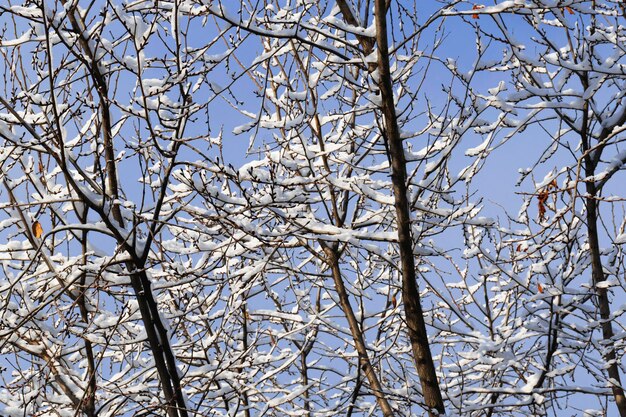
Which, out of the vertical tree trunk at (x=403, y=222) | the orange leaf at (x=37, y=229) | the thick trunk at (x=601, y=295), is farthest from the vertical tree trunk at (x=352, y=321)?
the orange leaf at (x=37, y=229)

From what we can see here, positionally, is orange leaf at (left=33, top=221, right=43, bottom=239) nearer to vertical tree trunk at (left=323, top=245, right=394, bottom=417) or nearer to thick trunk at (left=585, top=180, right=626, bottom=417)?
vertical tree trunk at (left=323, top=245, right=394, bottom=417)

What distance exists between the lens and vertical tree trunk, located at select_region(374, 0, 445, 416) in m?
4.98

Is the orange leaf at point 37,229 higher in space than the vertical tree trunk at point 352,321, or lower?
higher

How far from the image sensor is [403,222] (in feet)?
16.8

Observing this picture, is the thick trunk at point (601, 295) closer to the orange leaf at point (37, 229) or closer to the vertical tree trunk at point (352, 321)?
the vertical tree trunk at point (352, 321)

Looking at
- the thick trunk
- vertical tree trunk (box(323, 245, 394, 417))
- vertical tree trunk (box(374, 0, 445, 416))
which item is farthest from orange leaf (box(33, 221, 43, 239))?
the thick trunk

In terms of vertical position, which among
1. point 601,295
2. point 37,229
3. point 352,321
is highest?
point 37,229

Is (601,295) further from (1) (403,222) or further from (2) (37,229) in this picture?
(2) (37,229)

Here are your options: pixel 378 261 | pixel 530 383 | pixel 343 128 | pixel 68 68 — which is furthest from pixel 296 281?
pixel 68 68

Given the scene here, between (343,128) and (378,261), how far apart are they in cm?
139

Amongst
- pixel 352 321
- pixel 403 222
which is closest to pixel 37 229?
pixel 352 321

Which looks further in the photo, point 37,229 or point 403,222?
point 37,229

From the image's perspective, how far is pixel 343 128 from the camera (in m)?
7.05

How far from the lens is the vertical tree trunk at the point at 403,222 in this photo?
16.4ft
